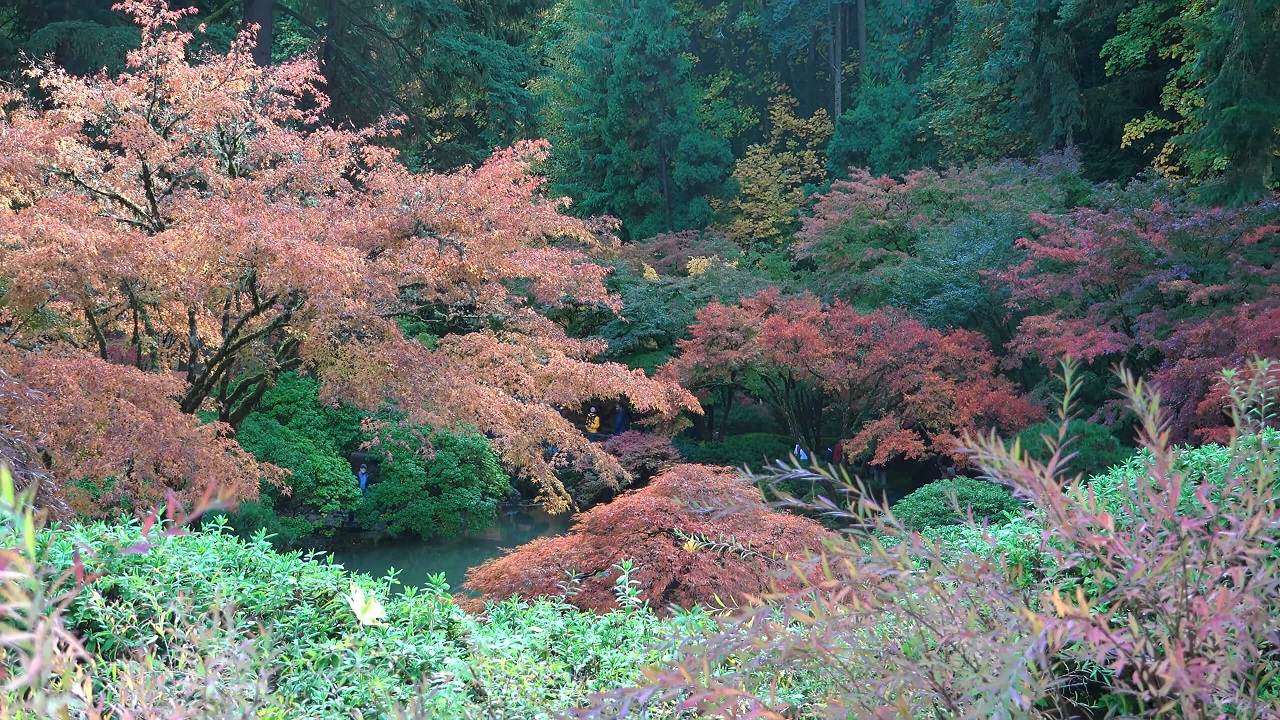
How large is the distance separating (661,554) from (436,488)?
7.94m

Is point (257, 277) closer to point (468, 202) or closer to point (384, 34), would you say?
point (468, 202)

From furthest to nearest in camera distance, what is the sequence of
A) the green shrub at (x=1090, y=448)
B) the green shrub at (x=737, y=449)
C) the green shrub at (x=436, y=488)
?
the green shrub at (x=737, y=449) → the green shrub at (x=436, y=488) → the green shrub at (x=1090, y=448)

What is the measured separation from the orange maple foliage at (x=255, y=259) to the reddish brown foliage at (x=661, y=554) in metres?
2.82

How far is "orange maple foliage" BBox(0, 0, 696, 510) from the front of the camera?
7.19m

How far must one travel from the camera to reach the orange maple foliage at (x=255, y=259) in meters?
7.19

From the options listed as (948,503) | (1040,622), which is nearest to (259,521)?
(948,503)

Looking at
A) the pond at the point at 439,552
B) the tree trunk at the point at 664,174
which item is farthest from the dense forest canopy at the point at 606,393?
the tree trunk at the point at 664,174

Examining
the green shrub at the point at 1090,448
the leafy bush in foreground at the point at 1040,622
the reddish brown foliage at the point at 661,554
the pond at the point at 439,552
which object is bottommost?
the pond at the point at 439,552

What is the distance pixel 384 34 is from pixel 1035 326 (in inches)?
466

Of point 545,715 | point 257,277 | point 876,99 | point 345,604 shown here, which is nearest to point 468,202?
point 257,277

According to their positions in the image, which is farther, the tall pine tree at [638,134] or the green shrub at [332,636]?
the tall pine tree at [638,134]

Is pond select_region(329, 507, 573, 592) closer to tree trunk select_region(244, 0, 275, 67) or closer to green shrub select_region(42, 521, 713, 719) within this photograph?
green shrub select_region(42, 521, 713, 719)

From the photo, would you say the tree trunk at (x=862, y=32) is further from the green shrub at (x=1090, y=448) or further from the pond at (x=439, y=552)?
the green shrub at (x=1090, y=448)

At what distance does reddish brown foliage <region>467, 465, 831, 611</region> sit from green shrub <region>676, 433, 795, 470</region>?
8583mm
